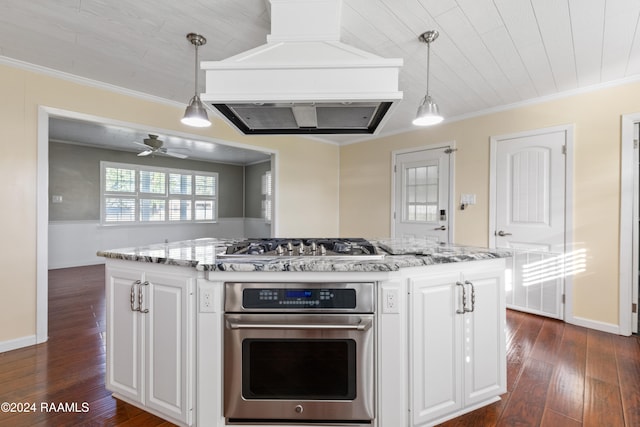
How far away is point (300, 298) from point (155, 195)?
254 inches

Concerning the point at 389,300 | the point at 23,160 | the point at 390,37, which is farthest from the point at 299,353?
the point at 23,160

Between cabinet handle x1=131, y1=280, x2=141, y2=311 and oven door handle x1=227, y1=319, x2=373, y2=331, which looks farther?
cabinet handle x1=131, y1=280, x2=141, y2=311

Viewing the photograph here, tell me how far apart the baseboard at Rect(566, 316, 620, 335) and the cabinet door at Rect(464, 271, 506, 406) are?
6.21 feet

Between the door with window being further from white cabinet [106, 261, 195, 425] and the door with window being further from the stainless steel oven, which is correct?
white cabinet [106, 261, 195, 425]

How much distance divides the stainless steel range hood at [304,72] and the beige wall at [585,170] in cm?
251

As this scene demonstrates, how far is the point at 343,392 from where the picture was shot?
1.37 m

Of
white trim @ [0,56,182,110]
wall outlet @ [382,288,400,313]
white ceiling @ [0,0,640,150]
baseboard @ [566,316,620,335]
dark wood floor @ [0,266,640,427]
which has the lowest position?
dark wood floor @ [0,266,640,427]

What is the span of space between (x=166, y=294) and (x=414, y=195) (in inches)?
139

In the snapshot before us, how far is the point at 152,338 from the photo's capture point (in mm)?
1484

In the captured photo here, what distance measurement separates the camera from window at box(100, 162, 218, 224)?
6004 mm

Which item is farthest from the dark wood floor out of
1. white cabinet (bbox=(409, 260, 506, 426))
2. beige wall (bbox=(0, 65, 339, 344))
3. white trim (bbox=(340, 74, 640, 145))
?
white trim (bbox=(340, 74, 640, 145))

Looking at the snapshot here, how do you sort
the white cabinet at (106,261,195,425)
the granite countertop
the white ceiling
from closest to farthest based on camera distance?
the granite countertop
the white cabinet at (106,261,195,425)
the white ceiling

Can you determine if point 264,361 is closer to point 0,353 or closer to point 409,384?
point 409,384

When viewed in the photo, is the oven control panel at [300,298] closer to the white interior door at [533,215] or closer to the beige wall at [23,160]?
the beige wall at [23,160]
